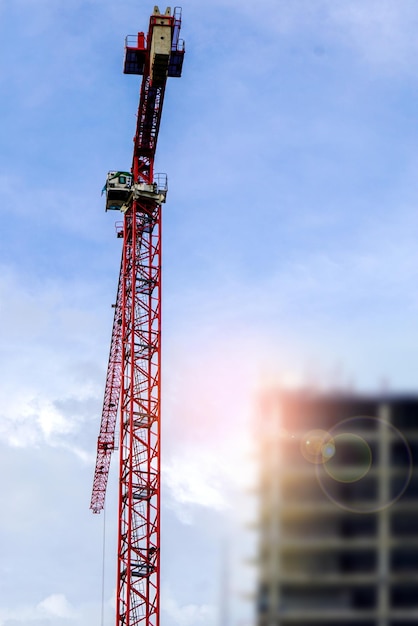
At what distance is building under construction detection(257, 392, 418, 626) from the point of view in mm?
70938

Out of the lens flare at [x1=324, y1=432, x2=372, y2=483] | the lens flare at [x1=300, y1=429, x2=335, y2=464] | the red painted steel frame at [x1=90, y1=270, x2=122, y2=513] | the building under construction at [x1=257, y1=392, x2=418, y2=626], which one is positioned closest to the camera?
the building under construction at [x1=257, y1=392, x2=418, y2=626]

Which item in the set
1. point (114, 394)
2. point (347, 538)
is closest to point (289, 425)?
point (347, 538)

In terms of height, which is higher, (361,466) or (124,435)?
(124,435)

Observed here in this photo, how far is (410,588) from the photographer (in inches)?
2756

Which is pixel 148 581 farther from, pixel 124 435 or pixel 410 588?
pixel 410 588

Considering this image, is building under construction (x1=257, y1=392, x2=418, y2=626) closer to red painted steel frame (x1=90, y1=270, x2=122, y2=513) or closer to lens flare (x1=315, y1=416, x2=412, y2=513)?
lens flare (x1=315, y1=416, x2=412, y2=513)

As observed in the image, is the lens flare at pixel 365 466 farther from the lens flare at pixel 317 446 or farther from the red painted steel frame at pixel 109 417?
the red painted steel frame at pixel 109 417

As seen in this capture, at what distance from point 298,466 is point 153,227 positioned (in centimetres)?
4487

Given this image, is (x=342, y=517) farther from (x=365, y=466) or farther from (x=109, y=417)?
(x=109, y=417)

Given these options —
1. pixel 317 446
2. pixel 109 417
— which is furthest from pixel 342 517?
pixel 109 417

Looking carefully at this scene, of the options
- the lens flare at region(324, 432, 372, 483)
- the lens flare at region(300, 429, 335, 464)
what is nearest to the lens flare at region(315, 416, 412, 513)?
the lens flare at region(324, 432, 372, 483)

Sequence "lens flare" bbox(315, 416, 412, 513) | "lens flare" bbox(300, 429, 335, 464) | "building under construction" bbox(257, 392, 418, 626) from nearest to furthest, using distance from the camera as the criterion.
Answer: "building under construction" bbox(257, 392, 418, 626) → "lens flare" bbox(315, 416, 412, 513) → "lens flare" bbox(300, 429, 335, 464)

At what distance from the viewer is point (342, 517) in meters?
73.4

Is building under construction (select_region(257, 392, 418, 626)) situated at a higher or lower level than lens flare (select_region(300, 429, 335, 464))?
lower
